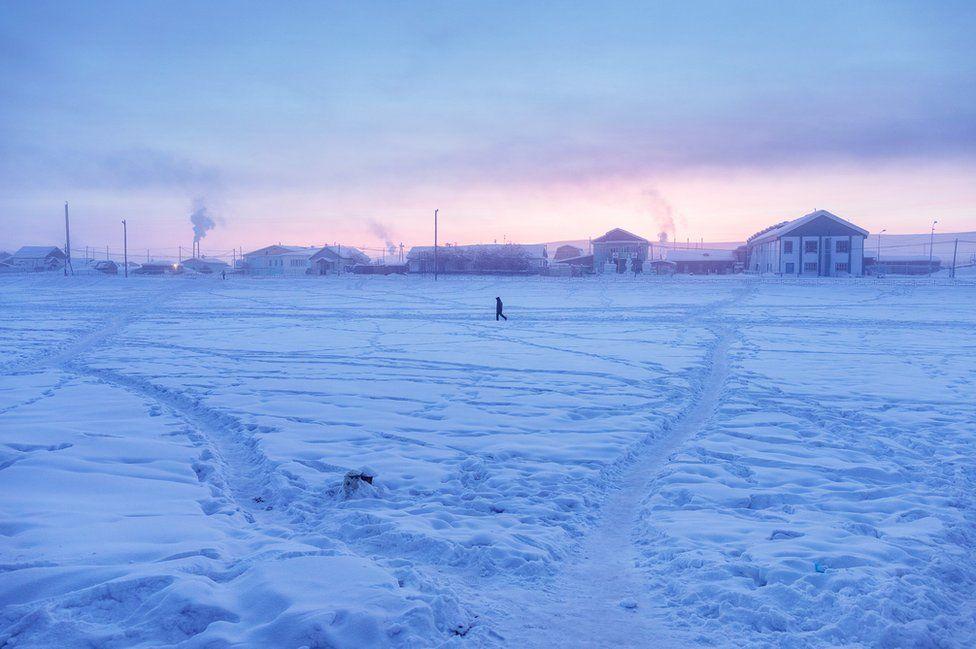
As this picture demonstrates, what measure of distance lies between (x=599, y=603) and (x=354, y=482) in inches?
113

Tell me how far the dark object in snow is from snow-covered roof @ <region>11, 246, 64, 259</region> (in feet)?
340

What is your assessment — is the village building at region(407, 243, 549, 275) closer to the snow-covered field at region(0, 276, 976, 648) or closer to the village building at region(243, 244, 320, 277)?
the village building at region(243, 244, 320, 277)

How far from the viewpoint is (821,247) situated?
61.4 m

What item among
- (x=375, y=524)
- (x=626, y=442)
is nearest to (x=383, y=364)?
(x=626, y=442)

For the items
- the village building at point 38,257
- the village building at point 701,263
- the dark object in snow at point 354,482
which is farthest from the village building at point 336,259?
the dark object in snow at point 354,482

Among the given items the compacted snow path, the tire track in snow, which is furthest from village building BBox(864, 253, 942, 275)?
the compacted snow path

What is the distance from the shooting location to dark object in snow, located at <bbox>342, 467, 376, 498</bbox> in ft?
21.5

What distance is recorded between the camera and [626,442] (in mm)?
8508

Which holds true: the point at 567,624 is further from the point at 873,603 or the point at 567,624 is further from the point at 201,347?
the point at 201,347

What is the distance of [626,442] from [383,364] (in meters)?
7.04

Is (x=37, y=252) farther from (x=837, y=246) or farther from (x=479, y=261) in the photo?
(x=837, y=246)

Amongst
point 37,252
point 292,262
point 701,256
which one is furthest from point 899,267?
point 37,252

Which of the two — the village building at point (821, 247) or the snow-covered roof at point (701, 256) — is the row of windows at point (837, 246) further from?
the snow-covered roof at point (701, 256)

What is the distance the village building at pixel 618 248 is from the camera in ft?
253
